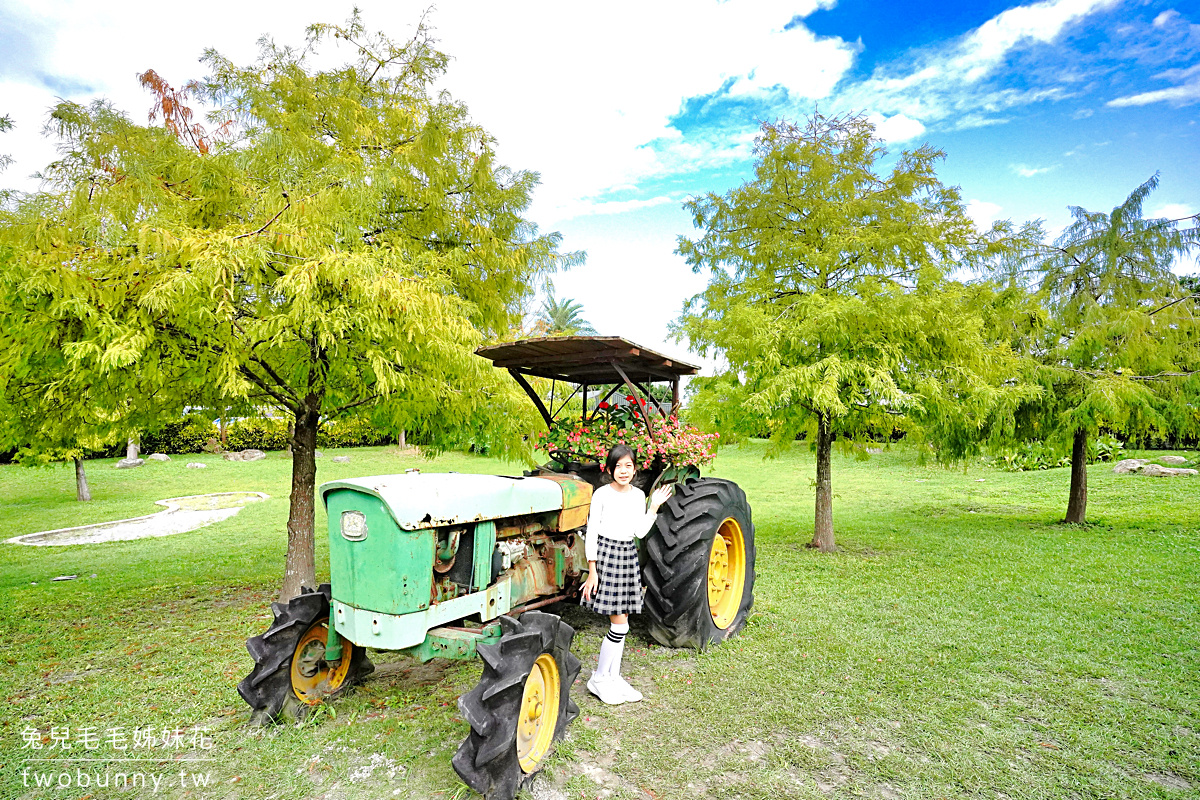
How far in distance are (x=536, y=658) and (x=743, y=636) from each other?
2.42 meters

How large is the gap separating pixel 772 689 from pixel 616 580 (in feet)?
3.98

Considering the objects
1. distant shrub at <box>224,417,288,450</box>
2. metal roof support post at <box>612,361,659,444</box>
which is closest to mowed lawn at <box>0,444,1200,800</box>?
metal roof support post at <box>612,361,659,444</box>

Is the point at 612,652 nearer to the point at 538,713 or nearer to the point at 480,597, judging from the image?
the point at 538,713

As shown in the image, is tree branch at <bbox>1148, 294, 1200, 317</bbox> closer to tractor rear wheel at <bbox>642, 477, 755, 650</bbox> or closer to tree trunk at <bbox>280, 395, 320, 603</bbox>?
tractor rear wheel at <bbox>642, 477, 755, 650</bbox>

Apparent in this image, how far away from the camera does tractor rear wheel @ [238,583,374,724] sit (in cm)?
338

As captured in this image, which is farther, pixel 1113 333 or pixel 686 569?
pixel 1113 333

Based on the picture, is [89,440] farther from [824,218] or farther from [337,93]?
[824,218]

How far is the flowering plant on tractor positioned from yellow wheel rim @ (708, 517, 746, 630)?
646 millimetres

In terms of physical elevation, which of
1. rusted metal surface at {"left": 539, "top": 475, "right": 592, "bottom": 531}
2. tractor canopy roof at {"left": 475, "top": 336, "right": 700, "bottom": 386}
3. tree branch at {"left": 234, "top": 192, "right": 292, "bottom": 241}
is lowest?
rusted metal surface at {"left": 539, "top": 475, "right": 592, "bottom": 531}

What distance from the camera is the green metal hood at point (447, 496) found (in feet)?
10.4

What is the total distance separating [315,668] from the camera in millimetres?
3641

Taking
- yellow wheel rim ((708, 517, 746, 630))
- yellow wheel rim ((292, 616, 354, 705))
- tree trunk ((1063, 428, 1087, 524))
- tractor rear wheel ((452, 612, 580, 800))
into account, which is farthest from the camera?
tree trunk ((1063, 428, 1087, 524))

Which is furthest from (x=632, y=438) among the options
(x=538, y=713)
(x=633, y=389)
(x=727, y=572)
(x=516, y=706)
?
(x=516, y=706)

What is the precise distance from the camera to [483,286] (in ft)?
19.4
